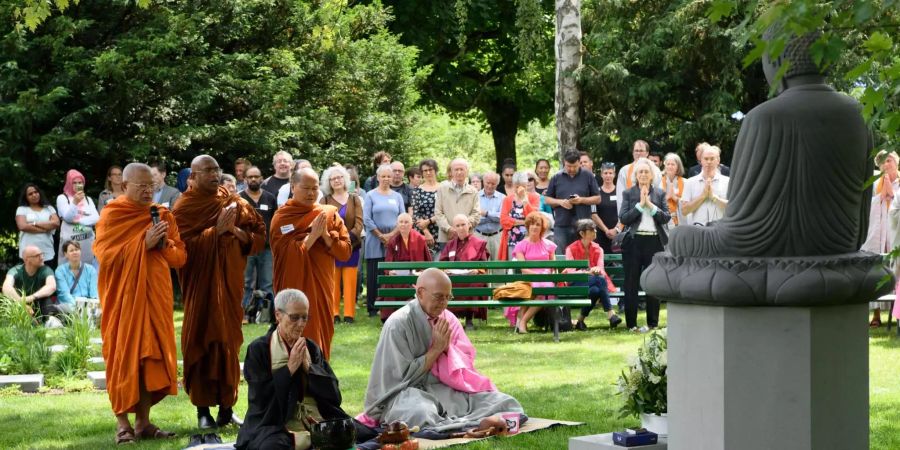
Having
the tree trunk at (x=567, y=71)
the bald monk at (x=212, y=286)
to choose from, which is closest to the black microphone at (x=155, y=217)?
the bald monk at (x=212, y=286)

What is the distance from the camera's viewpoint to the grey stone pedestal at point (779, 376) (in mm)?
6172

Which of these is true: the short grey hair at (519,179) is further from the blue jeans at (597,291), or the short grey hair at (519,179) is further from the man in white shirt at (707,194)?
the man in white shirt at (707,194)

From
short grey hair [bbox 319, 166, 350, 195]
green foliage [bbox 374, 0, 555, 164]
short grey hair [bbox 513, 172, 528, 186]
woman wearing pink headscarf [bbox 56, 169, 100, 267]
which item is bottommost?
woman wearing pink headscarf [bbox 56, 169, 100, 267]

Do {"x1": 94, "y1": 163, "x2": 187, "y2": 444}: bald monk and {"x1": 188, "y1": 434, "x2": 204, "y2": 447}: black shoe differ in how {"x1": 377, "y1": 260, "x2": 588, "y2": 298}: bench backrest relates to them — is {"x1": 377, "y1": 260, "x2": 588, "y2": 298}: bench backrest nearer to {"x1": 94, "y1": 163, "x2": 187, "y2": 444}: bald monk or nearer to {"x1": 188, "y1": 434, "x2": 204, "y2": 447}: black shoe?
{"x1": 94, "y1": 163, "x2": 187, "y2": 444}: bald monk

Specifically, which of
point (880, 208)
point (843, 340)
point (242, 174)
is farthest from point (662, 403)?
point (242, 174)

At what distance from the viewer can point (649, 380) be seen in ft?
26.2

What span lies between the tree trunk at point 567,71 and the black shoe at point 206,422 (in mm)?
12484

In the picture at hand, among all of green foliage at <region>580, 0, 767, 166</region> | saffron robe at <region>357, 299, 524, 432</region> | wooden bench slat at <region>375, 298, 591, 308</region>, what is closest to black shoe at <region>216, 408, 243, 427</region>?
saffron robe at <region>357, 299, 524, 432</region>

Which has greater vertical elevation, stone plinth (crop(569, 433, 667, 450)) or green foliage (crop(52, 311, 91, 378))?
green foliage (crop(52, 311, 91, 378))

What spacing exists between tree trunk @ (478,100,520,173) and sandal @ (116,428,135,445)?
23698mm

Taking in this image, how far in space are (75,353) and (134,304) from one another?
361 cm

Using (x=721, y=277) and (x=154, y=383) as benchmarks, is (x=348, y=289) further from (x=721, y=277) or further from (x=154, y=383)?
(x=721, y=277)

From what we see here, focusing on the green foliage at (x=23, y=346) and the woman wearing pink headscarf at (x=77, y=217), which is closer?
the green foliage at (x=23, y=346)

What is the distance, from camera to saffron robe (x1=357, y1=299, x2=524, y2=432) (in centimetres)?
962
